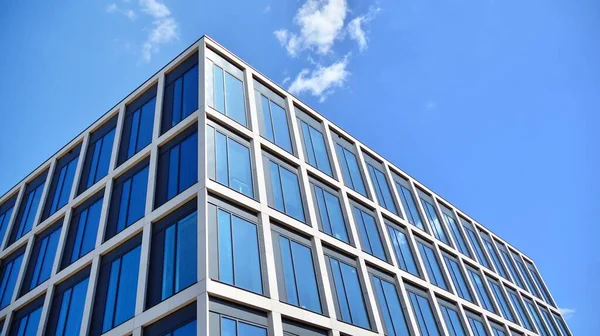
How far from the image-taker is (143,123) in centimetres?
2384

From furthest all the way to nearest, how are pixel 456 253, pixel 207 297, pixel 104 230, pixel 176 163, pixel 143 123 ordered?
pixel 456 253 → pixel 143 123 → pixel 104 230 → pixel 176 163 → pixel 207 297

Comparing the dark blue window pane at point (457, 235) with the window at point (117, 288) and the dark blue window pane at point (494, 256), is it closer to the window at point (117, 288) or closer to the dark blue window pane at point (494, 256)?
the dark blue window pane at point (494, 256)

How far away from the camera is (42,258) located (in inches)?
996

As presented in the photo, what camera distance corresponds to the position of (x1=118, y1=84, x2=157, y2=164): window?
23.1 metres

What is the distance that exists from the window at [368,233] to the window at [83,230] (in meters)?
14.1

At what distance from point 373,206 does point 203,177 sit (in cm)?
1407

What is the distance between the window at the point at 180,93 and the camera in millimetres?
21391

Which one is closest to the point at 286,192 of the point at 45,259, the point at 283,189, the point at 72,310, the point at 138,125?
the point at 283,189

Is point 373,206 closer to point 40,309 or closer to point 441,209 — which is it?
point 441,209

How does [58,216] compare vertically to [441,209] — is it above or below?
below

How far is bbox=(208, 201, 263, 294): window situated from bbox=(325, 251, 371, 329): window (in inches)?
191

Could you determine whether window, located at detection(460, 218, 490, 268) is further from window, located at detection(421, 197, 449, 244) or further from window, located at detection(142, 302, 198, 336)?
window, located at detection(142, 302, 198, 336)

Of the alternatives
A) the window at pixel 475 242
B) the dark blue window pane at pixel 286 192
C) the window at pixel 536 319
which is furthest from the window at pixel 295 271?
the window at pixel 536 319

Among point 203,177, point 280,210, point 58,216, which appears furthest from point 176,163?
point 58,216
